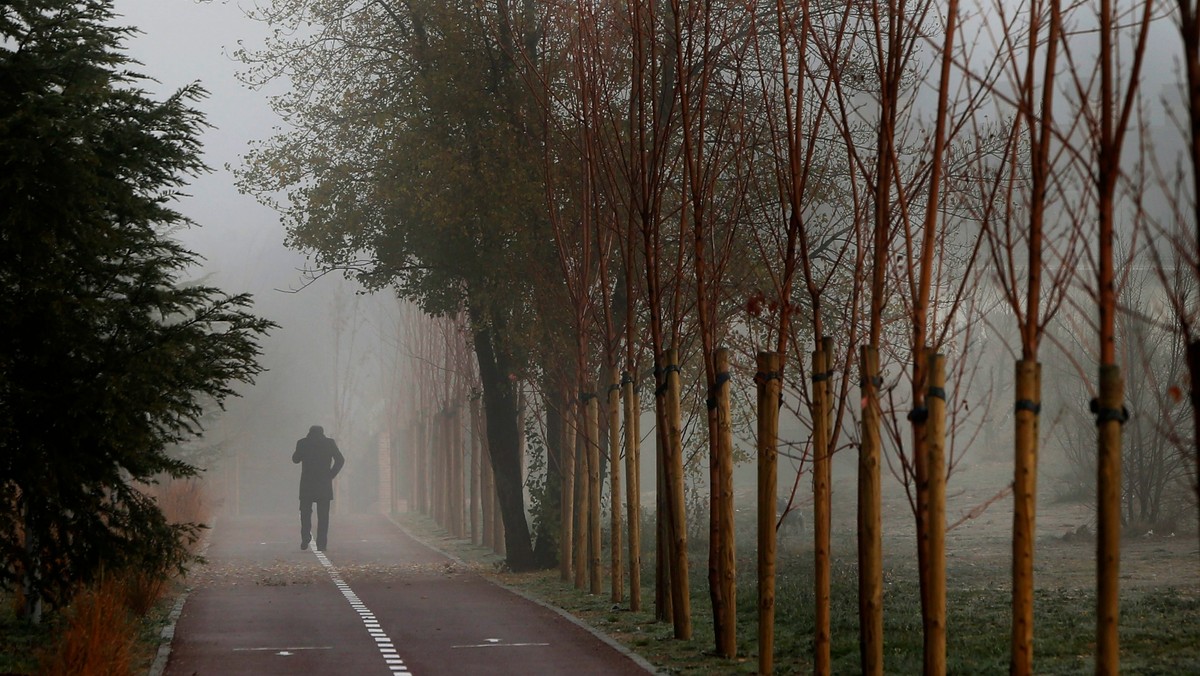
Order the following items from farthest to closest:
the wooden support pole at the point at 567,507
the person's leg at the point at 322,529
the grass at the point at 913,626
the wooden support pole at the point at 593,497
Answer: the person's leg at the point at 322,529, the wooden support pole at the point at 567,507, the wooden support pole at the point at 593,497, the grass at the point at 913,626

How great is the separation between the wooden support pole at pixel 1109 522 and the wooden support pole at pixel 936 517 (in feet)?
6.82

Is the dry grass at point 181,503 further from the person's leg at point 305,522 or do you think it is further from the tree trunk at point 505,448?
the tree trunk at point 505,448

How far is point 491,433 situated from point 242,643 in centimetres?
1143

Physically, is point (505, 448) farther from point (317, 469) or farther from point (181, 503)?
point (181, 503)

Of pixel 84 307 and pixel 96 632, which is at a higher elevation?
pixel 84 307

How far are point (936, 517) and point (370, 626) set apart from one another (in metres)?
8.70

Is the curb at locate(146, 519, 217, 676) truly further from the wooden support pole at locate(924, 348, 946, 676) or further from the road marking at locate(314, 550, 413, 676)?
the wooden support pole at locate(924, 348, 946, 676)

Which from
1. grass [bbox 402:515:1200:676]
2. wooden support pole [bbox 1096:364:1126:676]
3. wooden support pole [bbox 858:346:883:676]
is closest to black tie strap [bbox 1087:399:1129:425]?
wooden support pole [bbox 1096:364:1126:676]

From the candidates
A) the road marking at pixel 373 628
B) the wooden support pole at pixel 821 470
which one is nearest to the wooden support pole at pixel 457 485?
the road marking at pixel 373 628

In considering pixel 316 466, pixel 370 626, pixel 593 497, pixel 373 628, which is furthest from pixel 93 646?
pixel 316 466

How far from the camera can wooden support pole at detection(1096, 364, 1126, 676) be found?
7039 mm

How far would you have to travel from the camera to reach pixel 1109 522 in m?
7.02

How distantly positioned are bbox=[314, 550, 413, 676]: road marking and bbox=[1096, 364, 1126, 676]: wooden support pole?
6940 mm

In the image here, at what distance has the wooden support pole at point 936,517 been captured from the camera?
924cm
